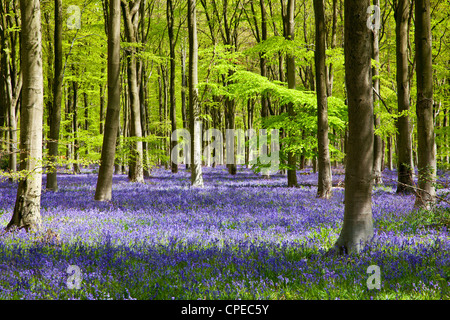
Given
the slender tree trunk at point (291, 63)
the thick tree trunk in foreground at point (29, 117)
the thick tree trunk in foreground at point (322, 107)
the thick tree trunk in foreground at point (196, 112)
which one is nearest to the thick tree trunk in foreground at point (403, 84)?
the thick tree trunk in foreground at point (322, 107)

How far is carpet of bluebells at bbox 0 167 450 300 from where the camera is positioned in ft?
11.8

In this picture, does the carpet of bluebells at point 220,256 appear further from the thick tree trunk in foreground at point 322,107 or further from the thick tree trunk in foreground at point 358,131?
the thick tree trunk in foreground at point 322,107

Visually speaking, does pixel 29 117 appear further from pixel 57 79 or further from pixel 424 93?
pixel 424 93

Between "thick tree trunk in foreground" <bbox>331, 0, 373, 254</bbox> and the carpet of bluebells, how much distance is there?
329 mm

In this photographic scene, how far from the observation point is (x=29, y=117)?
624 cm

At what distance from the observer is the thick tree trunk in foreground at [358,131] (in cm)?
461

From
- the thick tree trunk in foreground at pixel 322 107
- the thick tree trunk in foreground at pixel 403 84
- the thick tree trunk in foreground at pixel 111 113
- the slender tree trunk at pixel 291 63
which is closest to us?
the thick tree trunk in foreground at pixel 111 113

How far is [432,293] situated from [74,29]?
19591 millimetres

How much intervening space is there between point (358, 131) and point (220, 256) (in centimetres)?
273

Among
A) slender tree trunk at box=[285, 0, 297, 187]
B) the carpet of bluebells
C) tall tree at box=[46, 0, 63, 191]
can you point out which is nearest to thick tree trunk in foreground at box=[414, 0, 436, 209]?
the carpet of bluebells

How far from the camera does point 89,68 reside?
21906 millimetres

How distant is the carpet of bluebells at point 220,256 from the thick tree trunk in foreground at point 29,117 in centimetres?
48
